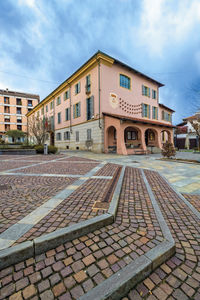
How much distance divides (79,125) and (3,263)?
58.5 feet

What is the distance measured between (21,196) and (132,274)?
9.05 feet

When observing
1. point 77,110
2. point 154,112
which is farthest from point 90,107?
point 154,112

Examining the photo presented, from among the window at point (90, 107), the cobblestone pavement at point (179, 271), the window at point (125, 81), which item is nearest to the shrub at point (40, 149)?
the window at point (90, 107)

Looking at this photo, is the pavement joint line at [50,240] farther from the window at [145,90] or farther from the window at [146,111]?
the window at [145,90]

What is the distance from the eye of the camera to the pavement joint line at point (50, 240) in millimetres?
1420

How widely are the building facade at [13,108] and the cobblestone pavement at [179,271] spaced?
4381 centimetres

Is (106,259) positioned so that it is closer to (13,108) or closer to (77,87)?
(77,87)

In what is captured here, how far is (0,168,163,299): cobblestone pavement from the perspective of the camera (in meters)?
1.17

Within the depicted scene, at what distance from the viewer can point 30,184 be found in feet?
12.9

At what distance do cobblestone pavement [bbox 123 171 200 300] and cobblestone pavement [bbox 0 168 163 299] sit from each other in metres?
0.23

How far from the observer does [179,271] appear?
142cm

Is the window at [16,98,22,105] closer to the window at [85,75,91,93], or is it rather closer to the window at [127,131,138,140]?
the window at [85,75,91,93]

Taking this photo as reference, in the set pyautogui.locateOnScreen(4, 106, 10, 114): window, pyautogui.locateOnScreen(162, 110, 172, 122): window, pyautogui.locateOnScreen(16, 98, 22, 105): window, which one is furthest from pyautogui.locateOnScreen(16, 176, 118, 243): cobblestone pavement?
pyautogui.locateOnScreen(16, 98, 22, 105): window

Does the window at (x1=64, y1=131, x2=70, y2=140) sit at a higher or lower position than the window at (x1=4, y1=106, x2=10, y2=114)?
lower
